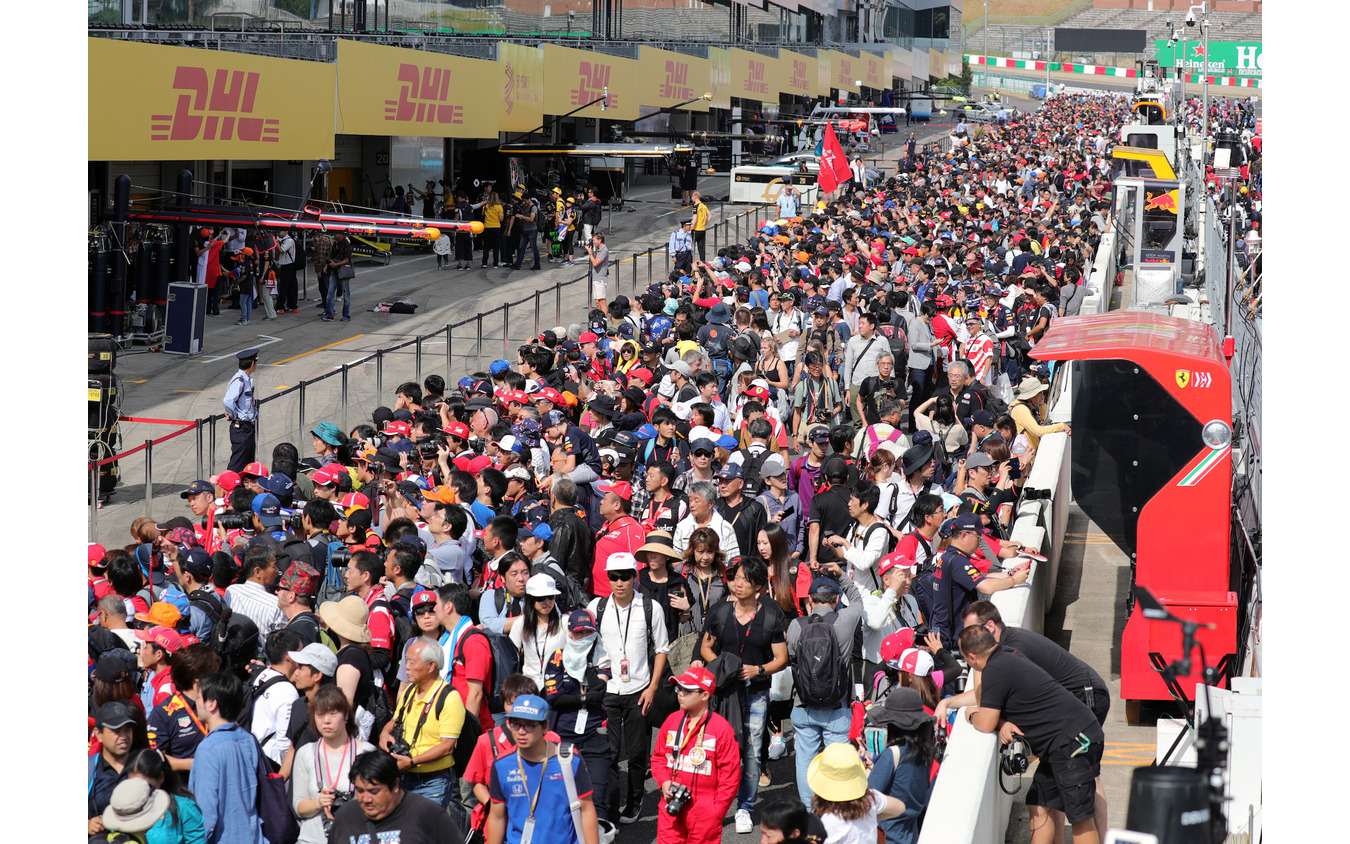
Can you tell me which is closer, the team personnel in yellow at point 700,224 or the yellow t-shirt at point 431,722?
the yellow t-shirt at point 431,722

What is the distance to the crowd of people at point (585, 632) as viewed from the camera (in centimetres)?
618

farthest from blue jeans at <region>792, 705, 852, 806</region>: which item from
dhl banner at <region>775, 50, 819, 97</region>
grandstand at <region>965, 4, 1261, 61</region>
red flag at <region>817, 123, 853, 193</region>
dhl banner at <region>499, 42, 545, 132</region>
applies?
grandstand at <region>965, 4, 1261, 61</region>

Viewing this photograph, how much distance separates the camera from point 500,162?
1414 inches

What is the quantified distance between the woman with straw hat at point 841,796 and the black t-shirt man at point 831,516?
142 inches

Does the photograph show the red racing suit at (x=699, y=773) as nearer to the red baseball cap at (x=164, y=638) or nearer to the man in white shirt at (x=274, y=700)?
the man in white shirt at (x=274, y=700)

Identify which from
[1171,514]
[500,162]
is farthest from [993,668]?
[500,162]

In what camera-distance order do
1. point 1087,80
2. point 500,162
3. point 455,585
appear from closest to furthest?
point 455,585 < point 500,162 < point 1087,80

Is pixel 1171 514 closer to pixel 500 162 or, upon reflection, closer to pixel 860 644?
pixel 860 644

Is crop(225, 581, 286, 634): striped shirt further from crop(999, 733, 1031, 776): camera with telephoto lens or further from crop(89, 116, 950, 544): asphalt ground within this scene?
crop(89, 116, 950, 544): asphalt ground

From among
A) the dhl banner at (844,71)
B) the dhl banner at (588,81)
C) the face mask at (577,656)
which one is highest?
the dhl banner at (844,71)

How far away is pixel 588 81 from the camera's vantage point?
34.9 metres

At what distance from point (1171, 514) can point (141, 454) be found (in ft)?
34.9

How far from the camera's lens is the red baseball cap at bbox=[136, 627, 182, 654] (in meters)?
6.99

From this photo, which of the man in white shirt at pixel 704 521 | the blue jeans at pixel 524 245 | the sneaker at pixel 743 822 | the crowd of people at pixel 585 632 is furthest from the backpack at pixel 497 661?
the blue jeans at pixel 524 245
